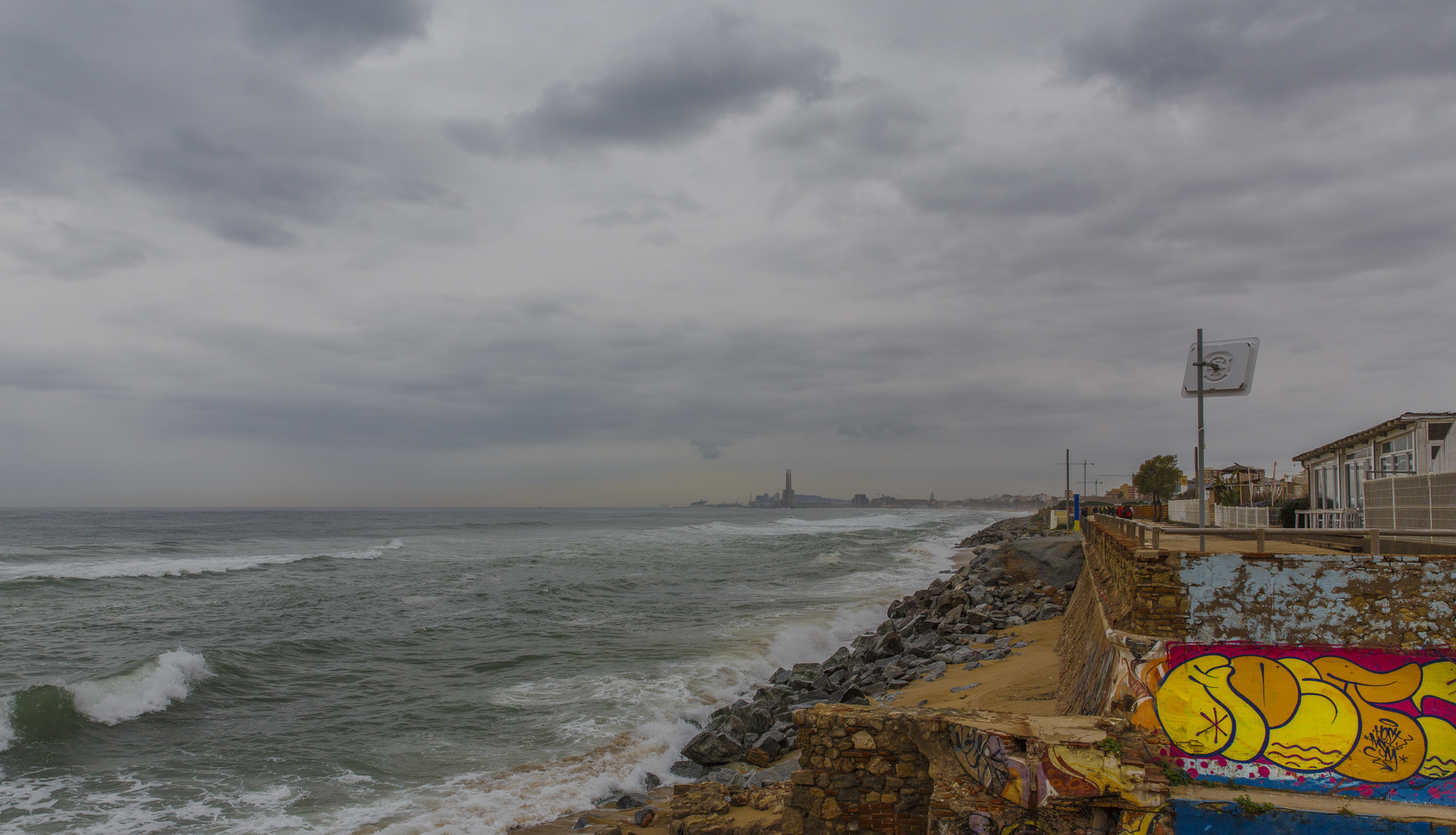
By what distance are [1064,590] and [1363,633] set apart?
15.7 meters

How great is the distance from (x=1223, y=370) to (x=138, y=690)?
1829 centimetres

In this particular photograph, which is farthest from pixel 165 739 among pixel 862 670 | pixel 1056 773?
pixel 1056 773

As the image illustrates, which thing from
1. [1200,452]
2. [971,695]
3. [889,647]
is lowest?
[889,647]

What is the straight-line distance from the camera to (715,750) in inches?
412

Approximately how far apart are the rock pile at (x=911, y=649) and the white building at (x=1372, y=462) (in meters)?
6.44

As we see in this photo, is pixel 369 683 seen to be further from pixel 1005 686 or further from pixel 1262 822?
pixel 1262 822

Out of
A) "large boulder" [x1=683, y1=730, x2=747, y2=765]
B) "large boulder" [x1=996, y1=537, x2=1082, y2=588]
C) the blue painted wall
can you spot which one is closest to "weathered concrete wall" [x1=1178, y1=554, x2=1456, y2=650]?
the blue painted wall

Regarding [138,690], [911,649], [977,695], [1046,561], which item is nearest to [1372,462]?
[1046,561]

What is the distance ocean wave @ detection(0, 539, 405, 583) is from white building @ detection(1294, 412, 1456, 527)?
135ft

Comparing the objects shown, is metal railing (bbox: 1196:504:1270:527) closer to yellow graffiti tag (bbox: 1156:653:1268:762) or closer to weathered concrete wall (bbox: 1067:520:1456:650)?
weathered concrete wall (bbox: 1067:520:1456:650)

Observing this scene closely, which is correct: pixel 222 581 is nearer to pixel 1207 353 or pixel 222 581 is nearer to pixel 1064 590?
pixel 1064 590

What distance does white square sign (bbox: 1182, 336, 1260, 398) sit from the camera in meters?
7.38

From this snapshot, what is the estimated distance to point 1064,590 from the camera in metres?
21.0

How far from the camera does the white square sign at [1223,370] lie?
24.2 feet
